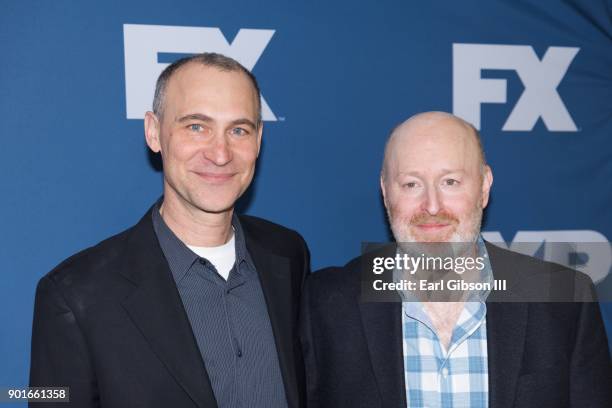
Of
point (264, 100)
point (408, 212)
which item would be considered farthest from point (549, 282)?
point (264, 100)

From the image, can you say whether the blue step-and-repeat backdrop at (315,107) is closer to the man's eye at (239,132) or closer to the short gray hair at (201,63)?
the short gray hair at (201,63)

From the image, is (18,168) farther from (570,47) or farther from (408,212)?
(570,47)

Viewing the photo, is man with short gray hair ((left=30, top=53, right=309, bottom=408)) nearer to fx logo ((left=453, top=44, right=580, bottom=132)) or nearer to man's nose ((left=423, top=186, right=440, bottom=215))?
man's nose ((left=423, top=186, right=440, bottom=215))

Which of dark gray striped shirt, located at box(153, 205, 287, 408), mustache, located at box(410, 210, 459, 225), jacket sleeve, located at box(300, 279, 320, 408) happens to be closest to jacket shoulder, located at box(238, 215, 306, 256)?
dark gray striped shirt, located at box(153, 205, 287, 408)

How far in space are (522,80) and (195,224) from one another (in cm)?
219

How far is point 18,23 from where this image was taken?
2.52m

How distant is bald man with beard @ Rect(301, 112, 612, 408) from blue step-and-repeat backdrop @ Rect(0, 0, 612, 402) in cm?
88

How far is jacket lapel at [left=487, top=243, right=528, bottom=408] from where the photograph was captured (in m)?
1.77

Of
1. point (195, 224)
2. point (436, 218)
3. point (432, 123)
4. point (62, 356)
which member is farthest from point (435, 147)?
point (62, 356)

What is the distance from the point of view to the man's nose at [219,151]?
75.9 inches

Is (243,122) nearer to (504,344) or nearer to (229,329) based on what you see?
(229,329)

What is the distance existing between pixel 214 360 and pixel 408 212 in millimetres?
866

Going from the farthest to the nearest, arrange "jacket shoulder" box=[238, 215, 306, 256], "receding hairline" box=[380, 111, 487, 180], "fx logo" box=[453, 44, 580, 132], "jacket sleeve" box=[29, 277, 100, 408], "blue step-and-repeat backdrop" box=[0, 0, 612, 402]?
"fx logo" box=[453, 44, 580, 132] → "blue step-and-repeat backdrop" box=[0, 0, 612, 402] → "jacket shoulder" box=[238, 215, 306, 256] → "receding hairline" box=[380, 111, 487, 180] → "jacket sleeve" box=[29, 277, 100, 408]

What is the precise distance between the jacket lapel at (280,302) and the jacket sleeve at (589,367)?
0.98m
